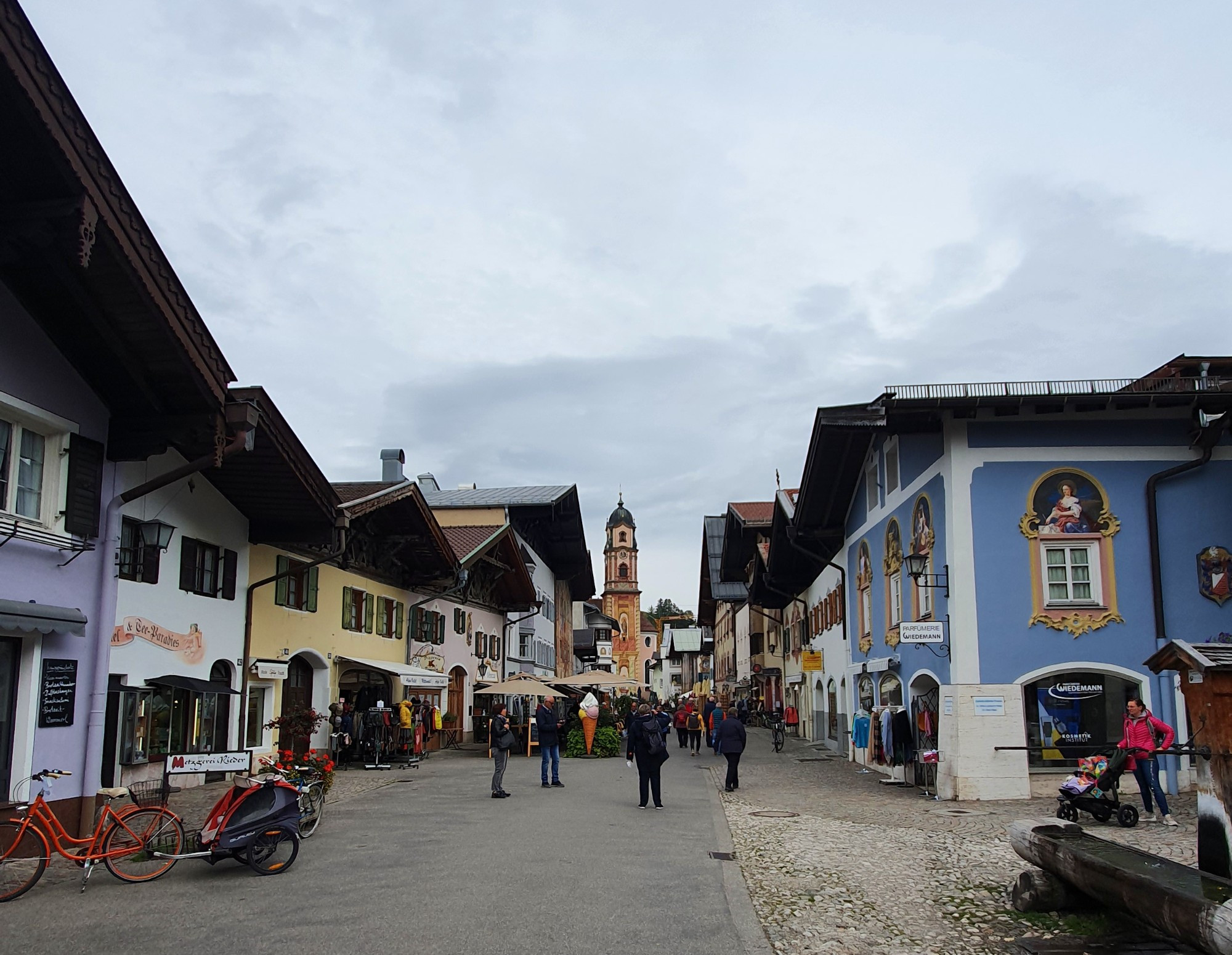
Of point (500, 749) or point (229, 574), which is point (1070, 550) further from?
point (229, 574)

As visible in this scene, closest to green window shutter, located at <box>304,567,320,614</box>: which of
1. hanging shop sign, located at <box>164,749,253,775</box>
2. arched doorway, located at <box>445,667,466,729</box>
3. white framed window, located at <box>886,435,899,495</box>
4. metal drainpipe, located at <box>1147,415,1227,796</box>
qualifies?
hanging shop sign, located at <box>164,749,253,775</box>

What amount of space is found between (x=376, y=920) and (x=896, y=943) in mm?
3679

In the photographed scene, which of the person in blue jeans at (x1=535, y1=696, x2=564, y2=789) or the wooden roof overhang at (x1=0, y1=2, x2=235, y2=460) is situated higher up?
the wooden roof overhang at (x1=0, y1=2, x2=235, y2=460)

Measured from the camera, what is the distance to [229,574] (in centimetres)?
1830

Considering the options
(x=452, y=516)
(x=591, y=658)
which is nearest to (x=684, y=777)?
(x=452, y=516)

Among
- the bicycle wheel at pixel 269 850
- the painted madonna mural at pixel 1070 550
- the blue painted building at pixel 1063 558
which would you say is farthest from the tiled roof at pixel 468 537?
the bicycle wheel at pixel 269 850

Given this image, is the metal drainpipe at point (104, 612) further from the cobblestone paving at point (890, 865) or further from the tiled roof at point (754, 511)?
the tiled roof at point (754, 511)

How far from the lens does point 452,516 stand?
45.2m

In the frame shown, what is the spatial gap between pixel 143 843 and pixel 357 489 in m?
16.2

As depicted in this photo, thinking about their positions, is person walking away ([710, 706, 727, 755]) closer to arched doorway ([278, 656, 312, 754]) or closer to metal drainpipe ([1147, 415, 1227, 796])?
arched doorway ([278, 656, 312, 754])

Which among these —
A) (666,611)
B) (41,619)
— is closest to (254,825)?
(41,619)

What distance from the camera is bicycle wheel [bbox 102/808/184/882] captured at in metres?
9.40

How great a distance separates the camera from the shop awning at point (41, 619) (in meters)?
10.6

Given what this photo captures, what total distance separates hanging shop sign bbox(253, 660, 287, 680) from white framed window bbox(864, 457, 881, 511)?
12.6m
